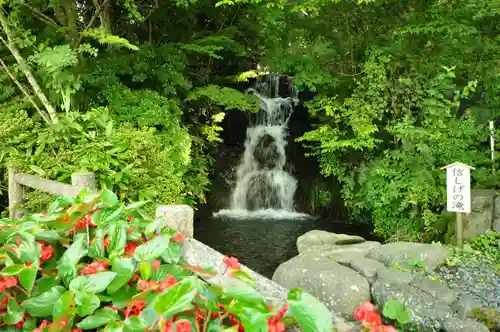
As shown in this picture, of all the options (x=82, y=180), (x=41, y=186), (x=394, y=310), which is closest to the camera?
(x=82, y=180)

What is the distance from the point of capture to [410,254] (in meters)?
6.16

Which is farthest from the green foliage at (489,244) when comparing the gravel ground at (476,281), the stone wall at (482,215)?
the gravel ground at (476,281)

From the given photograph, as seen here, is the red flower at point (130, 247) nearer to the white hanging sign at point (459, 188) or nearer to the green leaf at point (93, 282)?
the green leaf at point (93, 282)

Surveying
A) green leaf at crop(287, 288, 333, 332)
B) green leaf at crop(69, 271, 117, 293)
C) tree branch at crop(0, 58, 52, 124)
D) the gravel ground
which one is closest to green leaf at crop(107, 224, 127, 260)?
green leaf at crop(69, 271, 117, 293)

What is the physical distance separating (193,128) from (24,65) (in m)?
3.79

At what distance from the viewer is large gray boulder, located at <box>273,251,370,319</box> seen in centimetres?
529

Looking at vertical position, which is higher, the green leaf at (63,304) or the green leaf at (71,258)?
the green leaf at (71,258)

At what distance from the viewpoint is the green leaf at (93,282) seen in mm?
1570

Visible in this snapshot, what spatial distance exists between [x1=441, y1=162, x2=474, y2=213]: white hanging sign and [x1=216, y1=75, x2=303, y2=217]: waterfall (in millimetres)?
4964

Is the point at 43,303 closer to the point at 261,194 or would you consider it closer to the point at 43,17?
the point at 43,17

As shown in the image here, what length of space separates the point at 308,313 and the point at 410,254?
17.5ft

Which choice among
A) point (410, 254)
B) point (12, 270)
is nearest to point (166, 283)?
point (12, 270)

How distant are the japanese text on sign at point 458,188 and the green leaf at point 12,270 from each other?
639 centimetres

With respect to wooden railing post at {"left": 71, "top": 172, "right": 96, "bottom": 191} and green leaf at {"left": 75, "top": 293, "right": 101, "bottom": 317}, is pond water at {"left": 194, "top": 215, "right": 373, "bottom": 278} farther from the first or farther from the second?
green leaf at {"left": 75, "top": 293, "right": 101, "bottom": 317}
